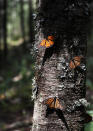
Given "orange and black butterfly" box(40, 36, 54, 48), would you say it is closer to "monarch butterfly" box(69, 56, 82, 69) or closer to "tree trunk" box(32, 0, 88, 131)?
"tree trunk" box(32, 0, 88, 131)

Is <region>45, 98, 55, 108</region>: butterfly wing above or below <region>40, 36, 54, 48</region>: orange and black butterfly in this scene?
below

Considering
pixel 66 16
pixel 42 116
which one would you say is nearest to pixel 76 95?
pixel 42 116

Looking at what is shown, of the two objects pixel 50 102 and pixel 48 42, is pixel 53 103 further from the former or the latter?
pixel 48 42

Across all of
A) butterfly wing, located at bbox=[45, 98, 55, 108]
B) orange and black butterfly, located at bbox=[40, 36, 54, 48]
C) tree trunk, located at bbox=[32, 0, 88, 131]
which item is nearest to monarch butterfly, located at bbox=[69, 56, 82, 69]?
tree trunk, located at bbox=[32, 0, 88, 131]

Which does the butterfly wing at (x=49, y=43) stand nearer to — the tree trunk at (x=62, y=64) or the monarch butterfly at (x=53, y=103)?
the tree trunk at (x=62, y=64)

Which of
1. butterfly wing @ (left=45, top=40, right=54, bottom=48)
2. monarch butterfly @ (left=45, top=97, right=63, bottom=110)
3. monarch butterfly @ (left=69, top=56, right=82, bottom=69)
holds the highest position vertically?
butterfly wing @ (left=45, top=40, right=54, bottom=48)

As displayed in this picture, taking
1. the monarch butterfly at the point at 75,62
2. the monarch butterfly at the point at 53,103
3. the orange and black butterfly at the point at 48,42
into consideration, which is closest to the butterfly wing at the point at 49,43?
the orange and black butterfly at the point at 48,42
